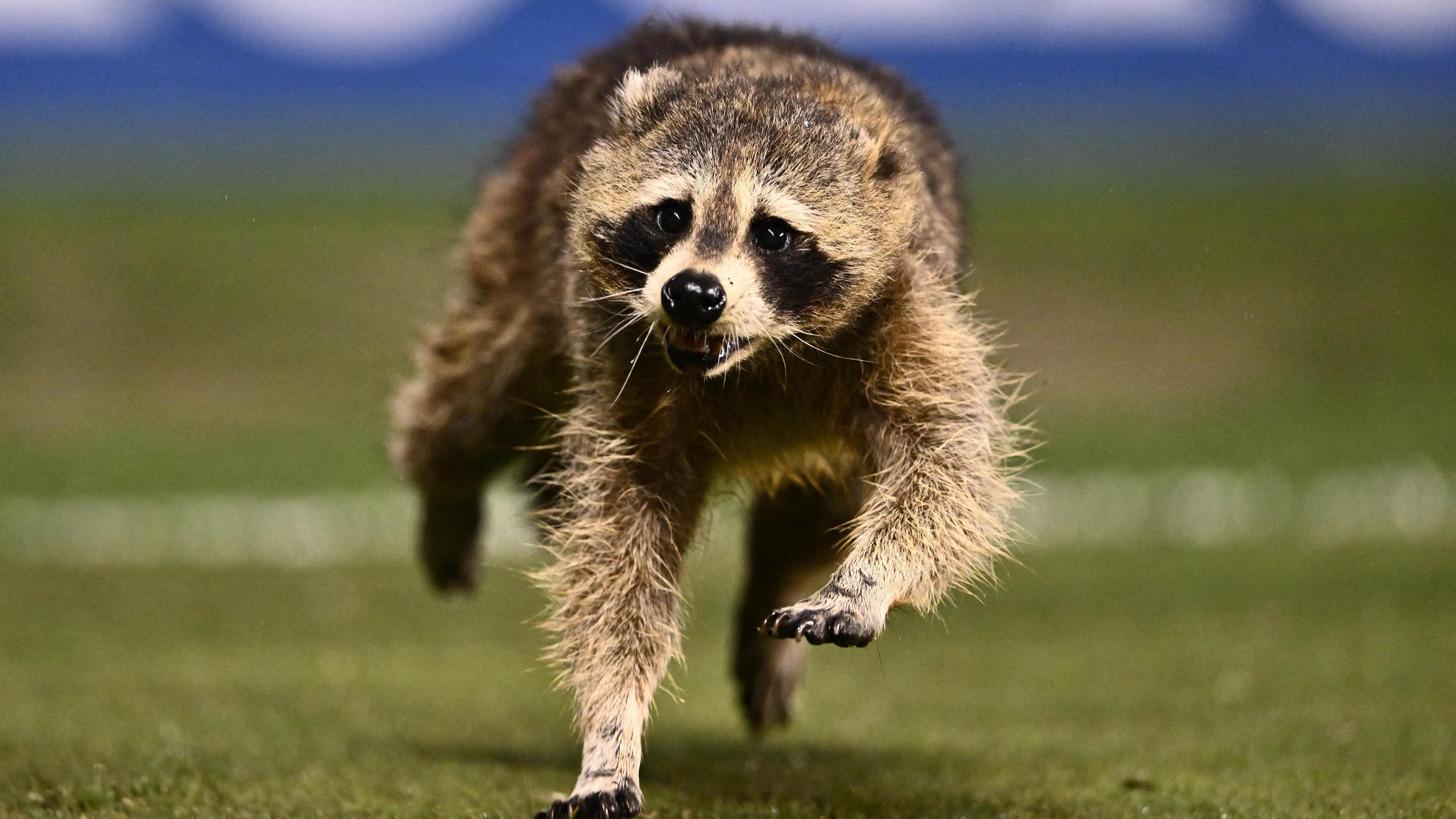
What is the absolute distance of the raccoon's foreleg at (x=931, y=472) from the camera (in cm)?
541

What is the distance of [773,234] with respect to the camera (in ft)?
17.3

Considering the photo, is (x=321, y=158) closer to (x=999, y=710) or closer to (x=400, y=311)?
(x=400, y=311)

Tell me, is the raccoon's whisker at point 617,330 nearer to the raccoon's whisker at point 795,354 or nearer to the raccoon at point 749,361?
the raccoon at point 749,361

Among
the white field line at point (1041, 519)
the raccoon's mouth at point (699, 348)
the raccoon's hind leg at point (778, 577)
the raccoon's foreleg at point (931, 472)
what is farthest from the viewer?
the white field line at point (1041, 519)

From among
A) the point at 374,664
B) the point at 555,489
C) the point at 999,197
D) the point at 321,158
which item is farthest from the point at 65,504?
the point at 321,158

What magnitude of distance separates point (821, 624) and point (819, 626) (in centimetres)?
1

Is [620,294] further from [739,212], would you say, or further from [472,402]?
[472,402]

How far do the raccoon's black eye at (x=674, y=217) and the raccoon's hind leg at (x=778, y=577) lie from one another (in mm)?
2225

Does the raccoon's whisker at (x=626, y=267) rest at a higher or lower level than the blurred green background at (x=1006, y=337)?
lower

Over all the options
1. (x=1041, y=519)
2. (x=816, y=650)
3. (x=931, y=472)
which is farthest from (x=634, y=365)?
(x=1041, y=519)

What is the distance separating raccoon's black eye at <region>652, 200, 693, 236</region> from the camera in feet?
17.3

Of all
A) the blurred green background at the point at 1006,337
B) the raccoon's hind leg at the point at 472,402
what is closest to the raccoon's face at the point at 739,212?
the raccoon's hind leg at the point at 472,402

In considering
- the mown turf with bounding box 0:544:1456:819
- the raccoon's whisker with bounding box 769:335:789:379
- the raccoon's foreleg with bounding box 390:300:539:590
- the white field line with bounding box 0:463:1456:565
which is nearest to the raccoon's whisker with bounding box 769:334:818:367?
the raccoon's whisker with bounding box 769:335:789:379

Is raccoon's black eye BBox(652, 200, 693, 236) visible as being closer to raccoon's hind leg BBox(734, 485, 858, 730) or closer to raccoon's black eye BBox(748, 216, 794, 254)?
raccoon's black eye BBox(748, 216, 794, 254)
